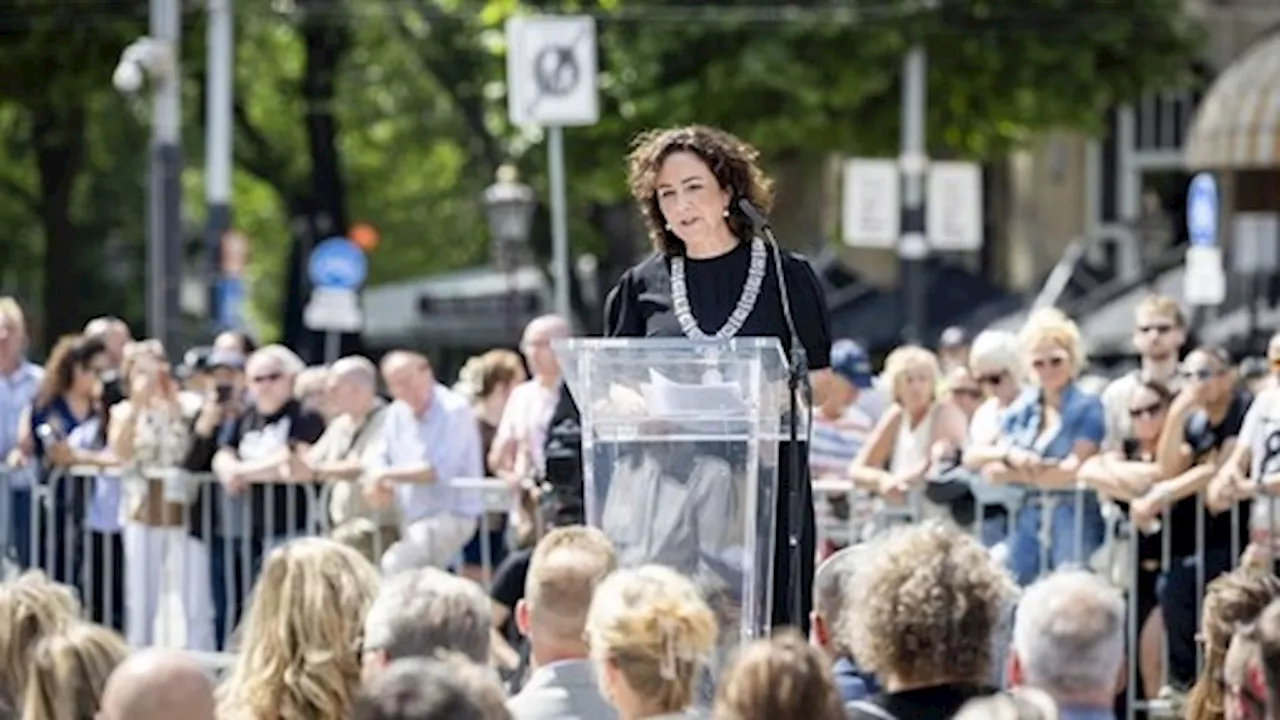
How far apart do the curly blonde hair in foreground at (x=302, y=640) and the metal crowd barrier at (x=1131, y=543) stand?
455 cm

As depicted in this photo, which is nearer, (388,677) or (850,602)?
(388,677)

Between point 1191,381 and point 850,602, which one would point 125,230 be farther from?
point 850,602

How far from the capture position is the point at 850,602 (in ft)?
23.3

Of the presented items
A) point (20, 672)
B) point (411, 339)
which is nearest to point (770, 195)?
point (20, 672)

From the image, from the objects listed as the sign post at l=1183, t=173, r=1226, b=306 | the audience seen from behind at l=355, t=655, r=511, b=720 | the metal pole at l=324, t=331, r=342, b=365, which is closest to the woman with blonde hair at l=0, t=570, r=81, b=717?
the audience seen from behind at l=355, t=655, r=511, b=720

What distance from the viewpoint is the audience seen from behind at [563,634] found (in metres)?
7.38

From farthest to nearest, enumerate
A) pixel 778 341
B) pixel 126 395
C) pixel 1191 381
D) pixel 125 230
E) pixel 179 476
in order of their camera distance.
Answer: pixel 125 230 < pixel 126 395 < pixel 179 476 < pixel 1191 381 < pixel 778 341

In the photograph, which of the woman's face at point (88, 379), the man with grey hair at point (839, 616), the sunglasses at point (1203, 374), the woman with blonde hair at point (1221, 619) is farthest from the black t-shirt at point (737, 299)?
the woman's face at point (88, 379)

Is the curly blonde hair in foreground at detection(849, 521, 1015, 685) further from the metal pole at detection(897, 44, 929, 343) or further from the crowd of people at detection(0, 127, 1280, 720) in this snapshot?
the metal pole at detection(897, 44, 929, 343)

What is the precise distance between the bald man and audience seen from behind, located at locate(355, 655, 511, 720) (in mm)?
404

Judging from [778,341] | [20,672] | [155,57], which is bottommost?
[20,672]

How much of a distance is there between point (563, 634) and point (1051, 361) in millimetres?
4940

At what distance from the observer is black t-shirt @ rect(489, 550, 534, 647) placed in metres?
12.2

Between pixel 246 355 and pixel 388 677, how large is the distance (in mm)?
10663
